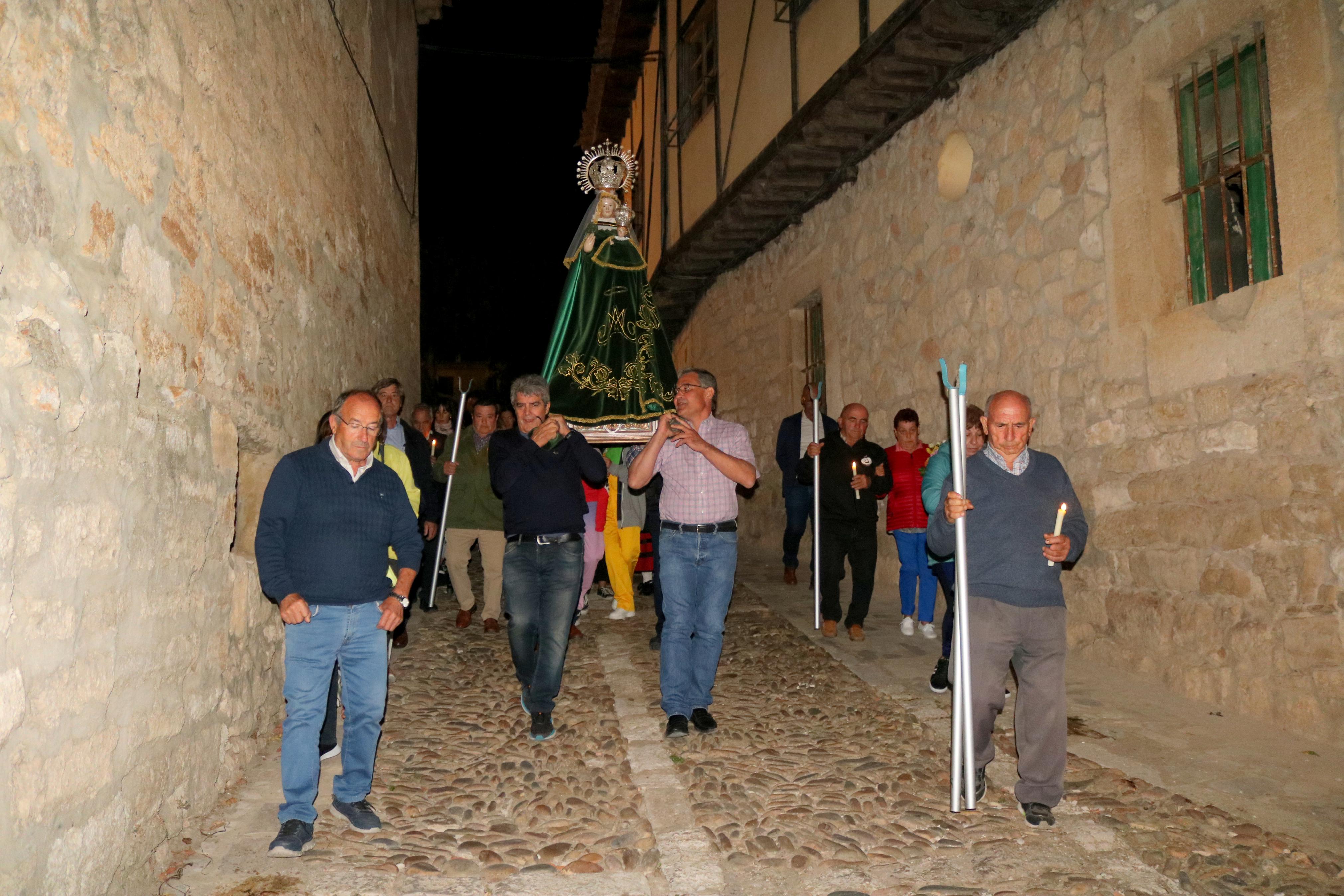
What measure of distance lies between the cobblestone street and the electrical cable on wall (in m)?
4.56

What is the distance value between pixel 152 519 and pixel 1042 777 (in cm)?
335

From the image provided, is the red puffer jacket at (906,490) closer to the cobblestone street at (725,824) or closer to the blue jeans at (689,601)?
the cobblestone street at (725,824)

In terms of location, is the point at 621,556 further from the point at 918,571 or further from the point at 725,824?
the point at 725,824

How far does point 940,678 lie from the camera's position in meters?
5.27

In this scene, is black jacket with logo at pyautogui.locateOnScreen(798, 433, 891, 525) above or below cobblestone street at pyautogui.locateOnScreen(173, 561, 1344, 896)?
above

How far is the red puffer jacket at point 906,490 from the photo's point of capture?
6.65 m

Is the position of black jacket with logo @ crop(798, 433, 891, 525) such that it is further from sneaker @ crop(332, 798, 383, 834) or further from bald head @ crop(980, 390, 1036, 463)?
sneaker @ crop(332, 798, 383, 834)

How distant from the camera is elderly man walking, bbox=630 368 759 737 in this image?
4.63 m

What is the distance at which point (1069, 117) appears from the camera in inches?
237

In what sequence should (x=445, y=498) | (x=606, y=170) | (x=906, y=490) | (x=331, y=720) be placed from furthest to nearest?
(x=445, y=498)
(x=906, y=490)
(x=606, y=170)
(x=331, y=720)

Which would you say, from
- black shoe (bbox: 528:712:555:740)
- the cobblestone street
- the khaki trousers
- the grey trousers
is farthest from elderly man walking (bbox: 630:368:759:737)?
the khaki trousers

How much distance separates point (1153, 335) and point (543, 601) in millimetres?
3733

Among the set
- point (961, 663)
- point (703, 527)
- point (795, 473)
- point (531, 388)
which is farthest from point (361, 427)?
point (795, 473)

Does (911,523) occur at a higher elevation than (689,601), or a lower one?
higher
